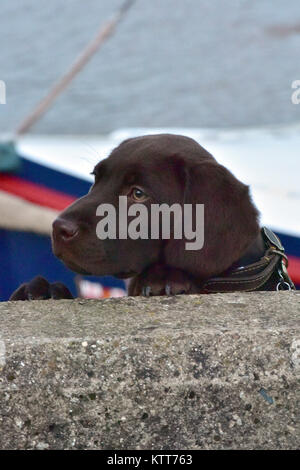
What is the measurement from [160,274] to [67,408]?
693 mm

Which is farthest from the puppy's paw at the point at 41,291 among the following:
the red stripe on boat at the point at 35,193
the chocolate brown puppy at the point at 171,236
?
the red stripe on boat at the point at 35,193

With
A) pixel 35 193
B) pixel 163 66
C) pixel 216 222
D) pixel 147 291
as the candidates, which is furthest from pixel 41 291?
pixel 163 66

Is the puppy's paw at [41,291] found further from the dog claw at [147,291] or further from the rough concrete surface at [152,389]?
the rough concrete surface at [152,389]

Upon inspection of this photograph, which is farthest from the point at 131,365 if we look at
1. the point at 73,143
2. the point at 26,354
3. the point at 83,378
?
the point at 73,143

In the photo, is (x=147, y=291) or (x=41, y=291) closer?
(x=147, y=291)

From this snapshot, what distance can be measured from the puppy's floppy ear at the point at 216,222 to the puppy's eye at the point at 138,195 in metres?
0.12

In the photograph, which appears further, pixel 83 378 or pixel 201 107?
pixel 201 107

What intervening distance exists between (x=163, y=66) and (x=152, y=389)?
720 cm

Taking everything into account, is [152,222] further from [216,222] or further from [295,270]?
[295,270]

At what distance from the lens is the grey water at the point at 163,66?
8266 millimetres

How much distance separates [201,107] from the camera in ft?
27.2

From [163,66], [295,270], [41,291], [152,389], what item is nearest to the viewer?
[152,389]

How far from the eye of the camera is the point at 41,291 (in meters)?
2.53
